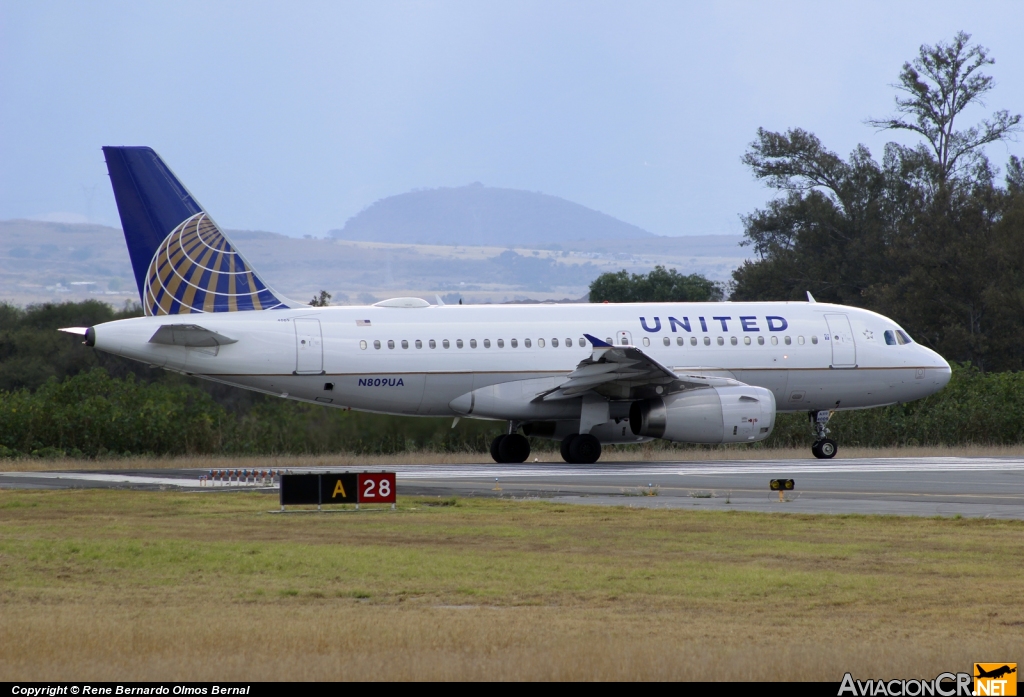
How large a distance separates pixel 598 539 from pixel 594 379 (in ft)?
45.8

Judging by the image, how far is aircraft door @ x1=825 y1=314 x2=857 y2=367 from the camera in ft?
107

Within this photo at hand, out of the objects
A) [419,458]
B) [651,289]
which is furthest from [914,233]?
[419,458]

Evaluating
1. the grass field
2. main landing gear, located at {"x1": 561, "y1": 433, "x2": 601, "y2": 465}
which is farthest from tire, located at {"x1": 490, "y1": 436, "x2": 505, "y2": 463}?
the grass field

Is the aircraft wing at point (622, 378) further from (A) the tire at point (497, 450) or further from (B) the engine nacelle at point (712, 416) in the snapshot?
(A) the tire at point (497, 450)

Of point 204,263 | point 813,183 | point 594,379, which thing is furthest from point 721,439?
point 813,183

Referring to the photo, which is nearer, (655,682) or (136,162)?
(655,682)

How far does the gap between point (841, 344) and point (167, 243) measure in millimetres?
16383

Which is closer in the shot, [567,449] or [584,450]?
[584,450]

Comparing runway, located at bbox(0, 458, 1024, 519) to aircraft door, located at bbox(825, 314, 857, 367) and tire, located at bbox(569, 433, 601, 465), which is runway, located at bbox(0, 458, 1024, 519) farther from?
aircraft door, located at bbox(825, 314, 857, 367)

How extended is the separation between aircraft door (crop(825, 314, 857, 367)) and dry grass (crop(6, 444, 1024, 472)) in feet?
8.09

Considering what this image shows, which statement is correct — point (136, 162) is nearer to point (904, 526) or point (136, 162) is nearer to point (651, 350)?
point (651, 350)

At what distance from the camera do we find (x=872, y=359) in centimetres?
3294

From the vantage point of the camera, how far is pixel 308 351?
29.2 m

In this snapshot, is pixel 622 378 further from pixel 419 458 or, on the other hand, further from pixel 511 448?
pixel 419 458
